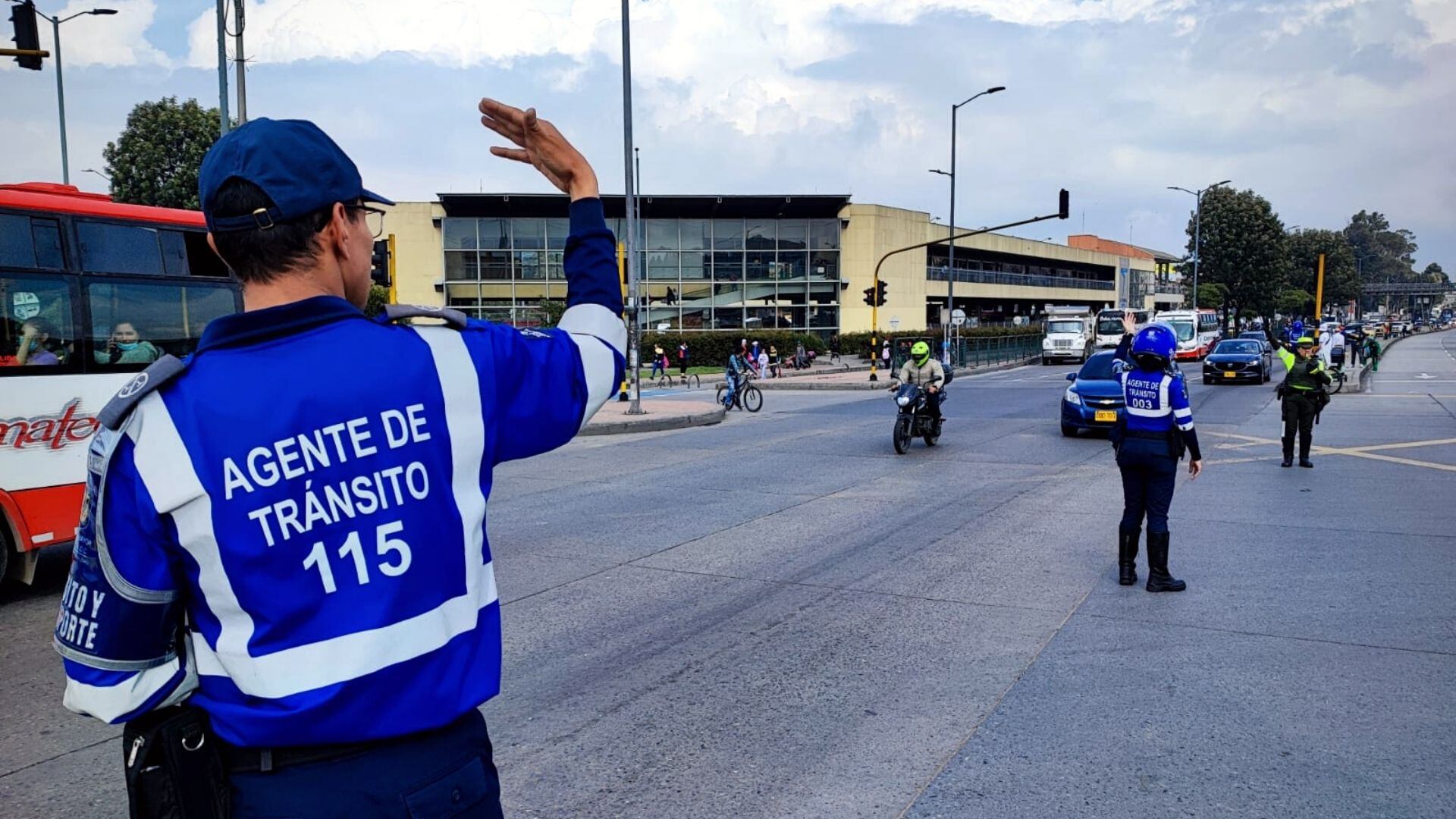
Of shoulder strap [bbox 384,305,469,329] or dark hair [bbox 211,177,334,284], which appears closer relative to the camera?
dark hair [bbox 211,177,334,284]

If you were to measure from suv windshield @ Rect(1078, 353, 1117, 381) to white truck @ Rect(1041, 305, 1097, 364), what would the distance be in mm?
31024

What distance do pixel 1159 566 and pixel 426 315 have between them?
21.6 ft

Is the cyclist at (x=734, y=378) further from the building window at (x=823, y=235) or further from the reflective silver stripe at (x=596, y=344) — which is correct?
the building window at (x=823, y=235)

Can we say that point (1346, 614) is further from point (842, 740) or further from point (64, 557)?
point (64, 557)

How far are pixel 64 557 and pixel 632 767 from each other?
745 cm

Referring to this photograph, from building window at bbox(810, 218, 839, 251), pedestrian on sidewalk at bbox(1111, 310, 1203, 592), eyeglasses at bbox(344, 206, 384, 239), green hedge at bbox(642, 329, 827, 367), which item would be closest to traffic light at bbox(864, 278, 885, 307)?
green hedge at bbox(642, 329, 827, 367)

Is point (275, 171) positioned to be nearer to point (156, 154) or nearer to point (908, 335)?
point (156, 154)

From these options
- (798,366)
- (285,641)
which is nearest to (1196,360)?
(798,366)

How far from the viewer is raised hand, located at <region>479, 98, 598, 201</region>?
214 cm

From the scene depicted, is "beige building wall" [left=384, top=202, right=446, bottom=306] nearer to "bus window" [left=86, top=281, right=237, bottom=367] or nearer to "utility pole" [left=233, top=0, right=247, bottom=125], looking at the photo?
"utility pole" [left=233, top=0, right=247, bottom=125]

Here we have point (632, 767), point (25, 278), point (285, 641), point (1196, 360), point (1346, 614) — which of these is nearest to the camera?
point (285, 641)

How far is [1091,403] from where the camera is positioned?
17125 mm

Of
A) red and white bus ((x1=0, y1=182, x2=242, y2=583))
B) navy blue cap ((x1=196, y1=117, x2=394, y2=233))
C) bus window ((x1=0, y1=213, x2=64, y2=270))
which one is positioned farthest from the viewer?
bus window ((x1=0, y1=213, x2=64, y2=270))

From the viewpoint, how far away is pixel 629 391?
26828mm
